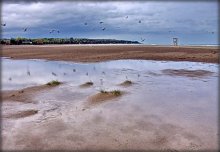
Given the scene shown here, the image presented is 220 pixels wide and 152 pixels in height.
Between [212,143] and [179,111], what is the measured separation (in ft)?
11.0

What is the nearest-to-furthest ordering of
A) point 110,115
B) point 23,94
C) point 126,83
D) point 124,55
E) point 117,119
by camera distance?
point 117,119 < point 110,115 < point 23,94 < point 126,83 < point 124,55

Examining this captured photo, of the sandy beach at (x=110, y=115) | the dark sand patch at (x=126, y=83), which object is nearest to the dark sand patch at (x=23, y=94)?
the sandy beach at (x=110, y=115)

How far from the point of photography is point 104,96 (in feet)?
48.3

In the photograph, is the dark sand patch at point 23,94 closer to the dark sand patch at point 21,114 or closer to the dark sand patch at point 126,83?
the dark sand patch at point 21,114

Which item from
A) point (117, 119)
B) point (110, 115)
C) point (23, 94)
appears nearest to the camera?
point (117, 119)

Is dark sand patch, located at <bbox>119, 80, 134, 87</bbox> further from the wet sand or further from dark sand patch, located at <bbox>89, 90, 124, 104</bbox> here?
the wet sand

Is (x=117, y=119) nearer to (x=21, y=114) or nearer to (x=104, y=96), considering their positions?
(x=21, y=114)

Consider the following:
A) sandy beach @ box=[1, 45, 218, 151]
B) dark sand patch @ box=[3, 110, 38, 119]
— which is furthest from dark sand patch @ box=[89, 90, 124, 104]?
dark sand patch @ box=[3, 110, 38, 119]

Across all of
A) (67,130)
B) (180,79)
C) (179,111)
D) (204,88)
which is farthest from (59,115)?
(180,79)

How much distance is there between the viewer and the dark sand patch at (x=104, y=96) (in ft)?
46.1

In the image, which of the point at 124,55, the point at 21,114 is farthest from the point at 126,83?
the point at 124,55

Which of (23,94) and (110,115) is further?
(23,94)

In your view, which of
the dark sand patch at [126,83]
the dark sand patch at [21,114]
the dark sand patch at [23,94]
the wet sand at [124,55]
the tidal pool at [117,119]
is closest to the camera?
the tidal pool at [117,119]

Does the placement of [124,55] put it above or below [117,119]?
above
